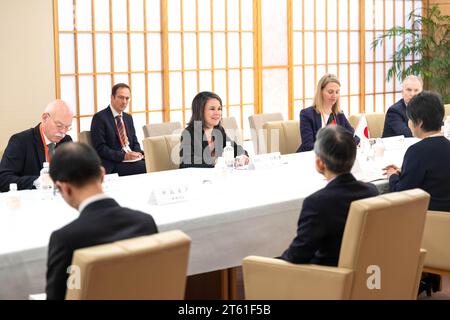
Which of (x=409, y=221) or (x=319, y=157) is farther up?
(x=319, y=157)

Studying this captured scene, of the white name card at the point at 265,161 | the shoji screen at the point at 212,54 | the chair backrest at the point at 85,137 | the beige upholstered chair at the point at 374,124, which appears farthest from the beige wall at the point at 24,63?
the beige upholstered chair at the point at 374,124

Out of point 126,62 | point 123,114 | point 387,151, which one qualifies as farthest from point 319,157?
point 126,62

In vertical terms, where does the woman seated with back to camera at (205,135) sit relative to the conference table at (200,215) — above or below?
above

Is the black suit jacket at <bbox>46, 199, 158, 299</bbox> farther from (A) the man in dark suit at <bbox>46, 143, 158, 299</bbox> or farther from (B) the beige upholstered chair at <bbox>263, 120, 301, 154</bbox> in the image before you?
(B) the beige upholstered chair at <bbox>263, 120, 301, 154</bbox>

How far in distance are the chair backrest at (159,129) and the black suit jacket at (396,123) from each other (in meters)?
1.71

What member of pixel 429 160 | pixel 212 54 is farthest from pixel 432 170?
pixel 212 54

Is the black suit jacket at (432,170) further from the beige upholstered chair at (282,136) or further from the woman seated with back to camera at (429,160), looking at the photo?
the beige upholstered chair at (282,136)

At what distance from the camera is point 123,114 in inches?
267

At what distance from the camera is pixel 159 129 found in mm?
6301

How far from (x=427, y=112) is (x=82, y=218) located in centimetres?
218

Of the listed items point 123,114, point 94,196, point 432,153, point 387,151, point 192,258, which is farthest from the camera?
point 123,114

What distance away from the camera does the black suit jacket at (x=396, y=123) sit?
6.56 m
